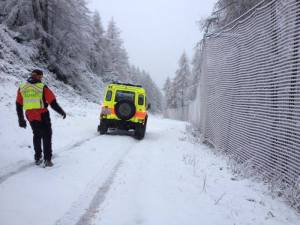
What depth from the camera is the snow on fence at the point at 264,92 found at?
5.73 meters

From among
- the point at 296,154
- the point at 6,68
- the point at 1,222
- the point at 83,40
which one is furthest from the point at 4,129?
the point at 83,40

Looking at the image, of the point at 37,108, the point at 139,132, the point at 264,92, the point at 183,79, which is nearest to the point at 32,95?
the point at 37,108

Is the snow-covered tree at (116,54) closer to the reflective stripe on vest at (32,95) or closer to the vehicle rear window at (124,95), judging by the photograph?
the vehicle rear window at (124,95)

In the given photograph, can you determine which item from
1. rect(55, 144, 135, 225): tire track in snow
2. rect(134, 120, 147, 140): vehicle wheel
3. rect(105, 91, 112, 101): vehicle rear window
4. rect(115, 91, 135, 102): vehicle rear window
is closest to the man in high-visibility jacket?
rect(55, 144, 135, 225): tire track in snow

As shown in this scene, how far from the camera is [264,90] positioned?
7133 millimetres

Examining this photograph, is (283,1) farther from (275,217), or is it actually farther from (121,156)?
(121,156)

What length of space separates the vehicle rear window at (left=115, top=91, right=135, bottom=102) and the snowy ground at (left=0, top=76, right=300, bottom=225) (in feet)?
18.7

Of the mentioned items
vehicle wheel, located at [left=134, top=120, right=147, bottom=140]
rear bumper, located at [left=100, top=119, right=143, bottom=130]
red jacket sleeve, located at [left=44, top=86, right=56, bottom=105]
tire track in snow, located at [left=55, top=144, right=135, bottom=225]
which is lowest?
tire track in snow, located at [left=55, top=144, right=135, bottom=225]

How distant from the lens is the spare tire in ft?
45.1

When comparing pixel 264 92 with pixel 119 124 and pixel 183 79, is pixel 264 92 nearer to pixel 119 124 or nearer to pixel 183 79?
pixel 119 124

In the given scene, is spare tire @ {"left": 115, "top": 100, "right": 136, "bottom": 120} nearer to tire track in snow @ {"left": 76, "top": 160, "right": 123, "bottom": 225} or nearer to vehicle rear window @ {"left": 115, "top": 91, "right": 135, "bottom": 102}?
vehicle rear window @ {"left": 115, "top": 91, "right": 135, "bottom": 102}

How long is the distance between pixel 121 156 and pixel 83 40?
24.2 m

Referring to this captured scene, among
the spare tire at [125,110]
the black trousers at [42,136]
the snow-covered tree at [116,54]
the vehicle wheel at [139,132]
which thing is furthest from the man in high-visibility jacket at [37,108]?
the snow-covered tree at [116,54]

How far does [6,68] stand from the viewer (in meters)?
20.5
